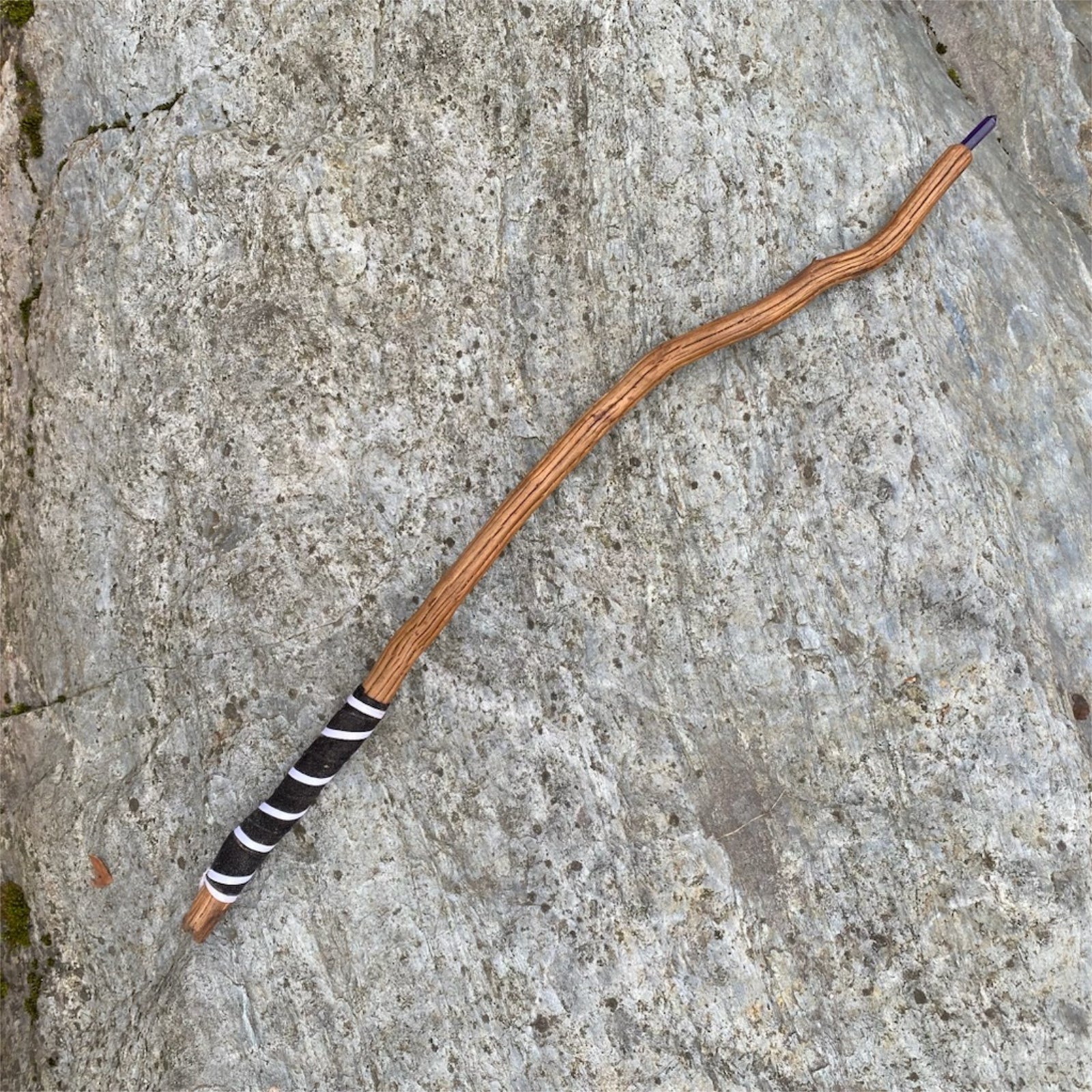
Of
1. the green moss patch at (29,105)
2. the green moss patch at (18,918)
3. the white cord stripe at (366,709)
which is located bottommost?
the green moss patch at (18,918)

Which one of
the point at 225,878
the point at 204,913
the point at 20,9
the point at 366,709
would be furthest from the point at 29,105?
the point at 204,913

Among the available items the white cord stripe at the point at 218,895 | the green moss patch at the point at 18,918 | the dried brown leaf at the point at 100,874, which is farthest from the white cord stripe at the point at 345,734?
the green moss patch at the point at 18,918

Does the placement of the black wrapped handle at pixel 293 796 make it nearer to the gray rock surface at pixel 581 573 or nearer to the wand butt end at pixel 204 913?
the wand butt end at pixel 204 913

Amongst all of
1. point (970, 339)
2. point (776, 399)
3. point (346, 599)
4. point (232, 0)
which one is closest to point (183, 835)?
point (346, 599)

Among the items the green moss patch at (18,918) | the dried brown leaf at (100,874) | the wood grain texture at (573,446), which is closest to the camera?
the wood grain texture at (573,446)

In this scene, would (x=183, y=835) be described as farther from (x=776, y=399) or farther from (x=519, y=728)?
(x=776, y=399)
